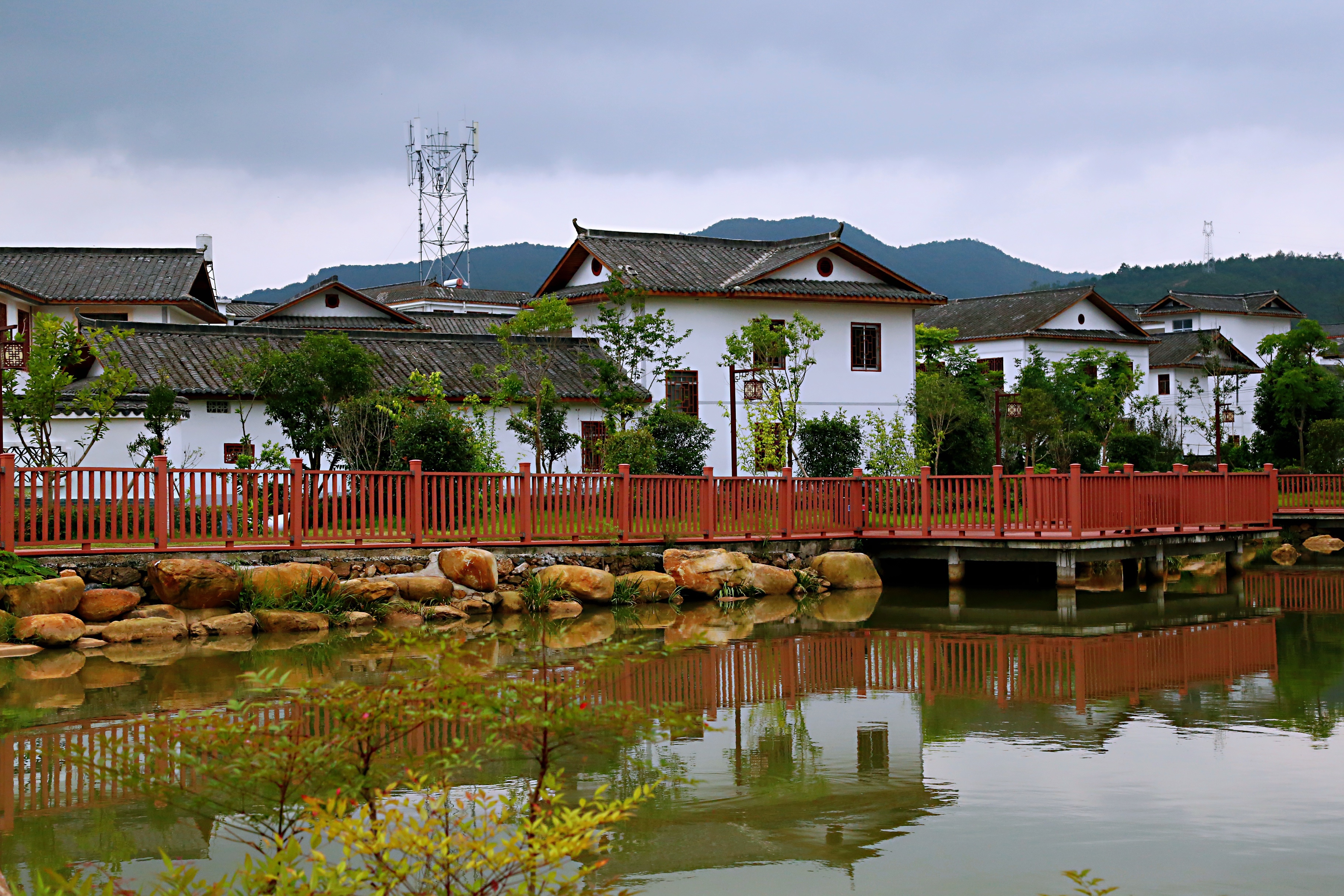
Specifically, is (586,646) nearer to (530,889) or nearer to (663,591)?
(663,591)

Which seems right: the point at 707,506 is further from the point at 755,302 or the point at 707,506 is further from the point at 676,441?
the point at 755,302

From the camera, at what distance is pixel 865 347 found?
34156 millimetres

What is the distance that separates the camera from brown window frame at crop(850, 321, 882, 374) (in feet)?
111

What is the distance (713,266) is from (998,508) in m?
15.1

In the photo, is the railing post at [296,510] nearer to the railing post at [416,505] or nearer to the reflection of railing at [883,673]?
the railing post at [416,505]

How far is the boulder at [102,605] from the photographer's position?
14.9 meters

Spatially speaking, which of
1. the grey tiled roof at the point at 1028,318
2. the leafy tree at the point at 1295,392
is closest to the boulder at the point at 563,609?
the leafy tree at the point at 1295,392

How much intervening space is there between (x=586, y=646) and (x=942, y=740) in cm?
514

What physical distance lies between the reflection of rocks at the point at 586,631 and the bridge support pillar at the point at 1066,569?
23.2ft

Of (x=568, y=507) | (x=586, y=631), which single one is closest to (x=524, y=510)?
(x=568, y=507)

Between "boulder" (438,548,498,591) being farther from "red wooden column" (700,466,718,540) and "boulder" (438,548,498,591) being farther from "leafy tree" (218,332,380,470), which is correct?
"leafy tree" (218,332,380,470)

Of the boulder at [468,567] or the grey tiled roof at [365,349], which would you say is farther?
the grey tiled roof at [365,349]

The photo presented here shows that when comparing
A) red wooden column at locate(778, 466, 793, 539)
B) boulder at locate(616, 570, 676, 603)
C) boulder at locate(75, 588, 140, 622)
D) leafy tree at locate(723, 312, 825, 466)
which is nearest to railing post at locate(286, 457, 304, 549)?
boulder at locate(75, 588, 140, 622)

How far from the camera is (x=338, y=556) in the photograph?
55.5 ft
